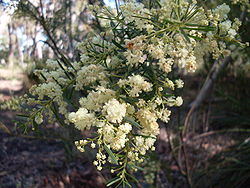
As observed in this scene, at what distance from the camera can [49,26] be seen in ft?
8.23

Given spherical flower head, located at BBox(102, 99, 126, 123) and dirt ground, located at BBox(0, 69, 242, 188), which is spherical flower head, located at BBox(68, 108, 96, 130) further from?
dirt ground, located at BBox(0, 69, 242, 188)

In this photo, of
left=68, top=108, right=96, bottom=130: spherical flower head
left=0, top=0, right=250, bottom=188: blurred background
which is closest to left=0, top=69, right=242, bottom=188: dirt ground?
left=0, top=0, right=250, bottom=188: blurred background

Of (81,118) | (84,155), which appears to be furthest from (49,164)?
(81,118)

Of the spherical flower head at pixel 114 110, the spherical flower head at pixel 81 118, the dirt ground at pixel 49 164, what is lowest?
the dirt ground at pixel 49 164

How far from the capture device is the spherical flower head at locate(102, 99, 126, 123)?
32.3 inches

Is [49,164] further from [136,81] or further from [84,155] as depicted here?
[136,81]

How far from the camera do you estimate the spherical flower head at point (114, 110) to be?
2.69ft

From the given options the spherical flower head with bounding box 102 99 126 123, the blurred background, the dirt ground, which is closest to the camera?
the spherical flower head with bounding box 102 99 126 123

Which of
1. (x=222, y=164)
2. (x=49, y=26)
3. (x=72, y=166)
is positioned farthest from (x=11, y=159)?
(x=222, y=164)

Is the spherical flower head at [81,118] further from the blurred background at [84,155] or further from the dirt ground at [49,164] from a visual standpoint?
the dirt ground at [49,164]

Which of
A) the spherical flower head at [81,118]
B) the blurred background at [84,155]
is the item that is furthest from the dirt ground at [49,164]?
the spherical flower head at [81,118]

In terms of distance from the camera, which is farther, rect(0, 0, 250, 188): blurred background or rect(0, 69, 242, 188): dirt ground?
rect(0, 69, 242, 188): dirt ground

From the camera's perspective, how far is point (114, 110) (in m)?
0.82

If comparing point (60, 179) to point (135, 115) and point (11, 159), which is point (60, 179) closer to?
point (11, 159)
